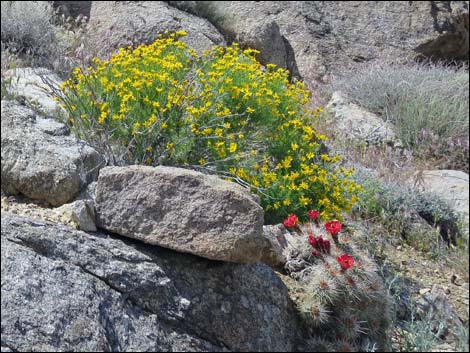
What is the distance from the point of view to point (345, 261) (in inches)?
158

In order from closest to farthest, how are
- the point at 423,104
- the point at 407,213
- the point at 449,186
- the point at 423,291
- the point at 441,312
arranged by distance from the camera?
the point at 441,312 → the point at 423,291 → the point at 407,213 → the point at 449,186 → the point at 423,104

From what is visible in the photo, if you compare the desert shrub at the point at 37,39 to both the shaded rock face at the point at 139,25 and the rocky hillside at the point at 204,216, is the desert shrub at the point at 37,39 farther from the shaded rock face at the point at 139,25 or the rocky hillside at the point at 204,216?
the shaded rock face at the point at 139,25

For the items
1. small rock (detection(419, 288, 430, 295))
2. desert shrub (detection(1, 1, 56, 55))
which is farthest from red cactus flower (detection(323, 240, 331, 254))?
desert shrub (detection(1, 1, 56, 55))

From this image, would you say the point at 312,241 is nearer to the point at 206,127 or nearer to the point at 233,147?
the point at 233,147

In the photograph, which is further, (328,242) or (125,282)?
(328,242)

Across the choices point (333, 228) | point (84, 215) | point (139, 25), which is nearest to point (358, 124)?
point (139, 25)

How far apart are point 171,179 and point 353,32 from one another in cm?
789

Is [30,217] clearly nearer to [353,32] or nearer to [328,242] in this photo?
[328,242]

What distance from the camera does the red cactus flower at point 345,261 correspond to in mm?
3998

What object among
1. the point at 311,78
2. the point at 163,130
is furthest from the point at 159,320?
the point at 311,78

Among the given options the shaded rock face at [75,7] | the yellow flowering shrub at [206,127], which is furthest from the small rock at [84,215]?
the shaded rock face at [75,7]

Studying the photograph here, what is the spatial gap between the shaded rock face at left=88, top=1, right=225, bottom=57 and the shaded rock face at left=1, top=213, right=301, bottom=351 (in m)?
4.45

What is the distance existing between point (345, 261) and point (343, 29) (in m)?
7.45

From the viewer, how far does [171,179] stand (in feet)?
12.0
